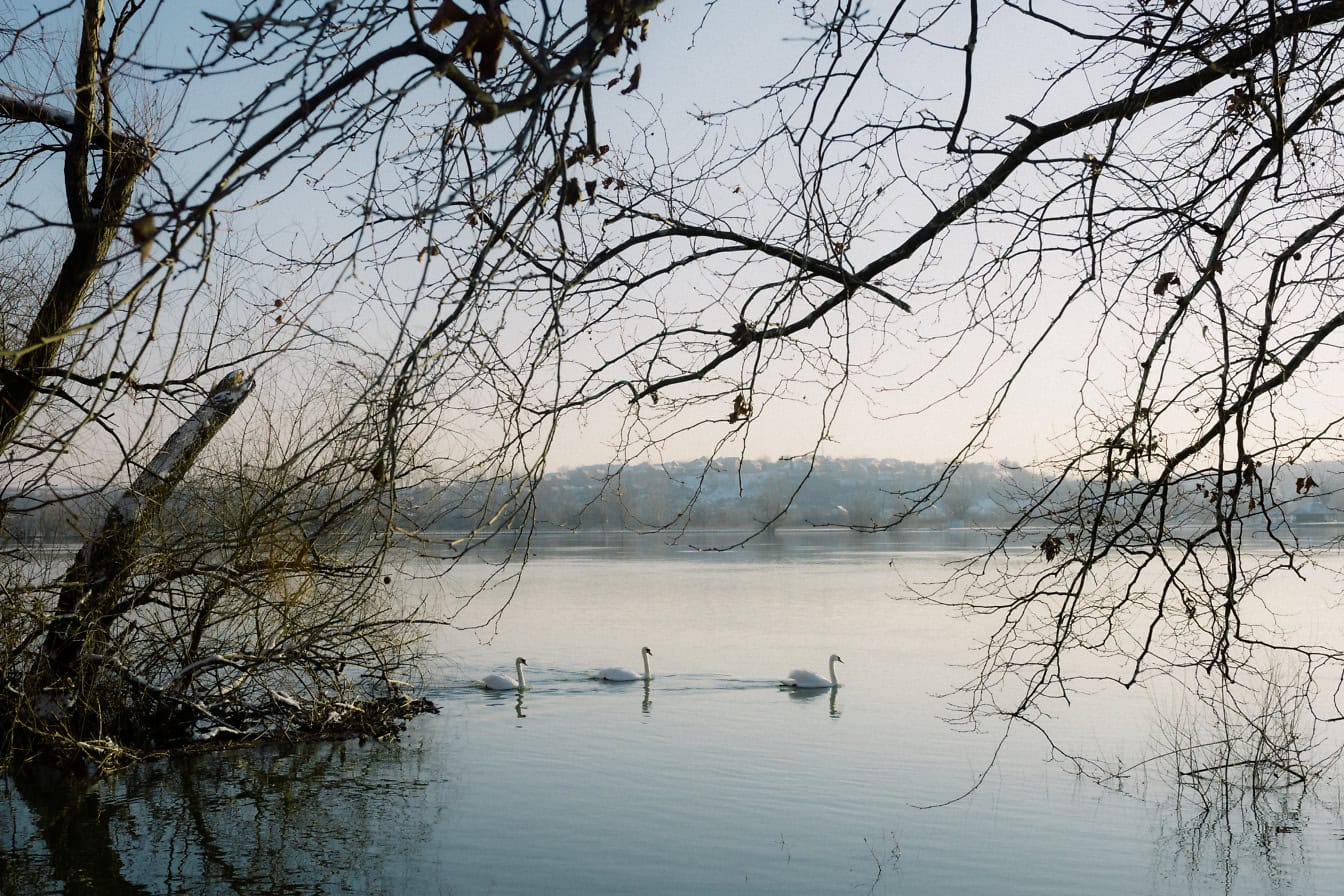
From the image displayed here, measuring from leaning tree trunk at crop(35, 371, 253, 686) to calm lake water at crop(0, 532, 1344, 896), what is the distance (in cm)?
132

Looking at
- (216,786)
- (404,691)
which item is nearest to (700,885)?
(216,786)

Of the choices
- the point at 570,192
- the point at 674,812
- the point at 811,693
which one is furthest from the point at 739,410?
the point at 811,693

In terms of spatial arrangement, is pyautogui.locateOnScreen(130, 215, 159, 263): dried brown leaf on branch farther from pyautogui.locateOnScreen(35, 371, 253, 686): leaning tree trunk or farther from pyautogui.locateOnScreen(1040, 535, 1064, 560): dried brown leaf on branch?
pyautogui.locateOnScreen(35, 371, 253, 686): leaning tree trunk

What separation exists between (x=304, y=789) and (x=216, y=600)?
2006 millimetres

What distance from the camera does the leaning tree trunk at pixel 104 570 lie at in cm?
888

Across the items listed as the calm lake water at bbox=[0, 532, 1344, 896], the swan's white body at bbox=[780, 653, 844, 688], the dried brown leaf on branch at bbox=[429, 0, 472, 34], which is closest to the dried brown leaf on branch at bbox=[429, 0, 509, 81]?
the dried brown leaf on branch at bbox=[429, 0, 472, 34]

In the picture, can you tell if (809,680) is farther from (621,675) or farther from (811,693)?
(621,675)

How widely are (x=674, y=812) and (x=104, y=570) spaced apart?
5078 millimetres

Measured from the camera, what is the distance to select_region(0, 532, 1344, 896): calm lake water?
8320 mm

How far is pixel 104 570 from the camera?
9.02 meters

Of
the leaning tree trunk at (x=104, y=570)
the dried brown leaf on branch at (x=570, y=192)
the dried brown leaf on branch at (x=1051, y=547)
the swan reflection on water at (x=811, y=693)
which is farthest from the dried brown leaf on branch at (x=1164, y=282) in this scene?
the swan reflection on water at (x=811, y=693)

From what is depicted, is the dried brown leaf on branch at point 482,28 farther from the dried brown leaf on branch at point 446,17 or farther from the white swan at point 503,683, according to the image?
the white swan at point 503,683

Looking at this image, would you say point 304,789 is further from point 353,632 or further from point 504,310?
point 504,310

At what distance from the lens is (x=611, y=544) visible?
2484 inches
